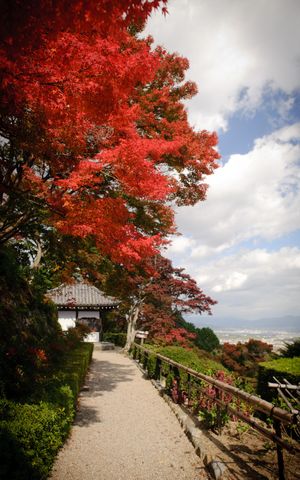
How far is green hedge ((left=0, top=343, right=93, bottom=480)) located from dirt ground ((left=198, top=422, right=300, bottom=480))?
A: 8.44 feet

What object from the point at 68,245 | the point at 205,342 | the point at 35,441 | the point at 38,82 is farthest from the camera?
the point at 205,342

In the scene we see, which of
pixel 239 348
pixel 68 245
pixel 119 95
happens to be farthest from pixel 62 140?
pixel 239 348

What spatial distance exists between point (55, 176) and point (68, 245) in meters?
2.39

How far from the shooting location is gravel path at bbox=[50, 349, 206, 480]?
437cm

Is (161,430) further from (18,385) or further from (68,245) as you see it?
(68,245)

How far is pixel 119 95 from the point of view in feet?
18.9

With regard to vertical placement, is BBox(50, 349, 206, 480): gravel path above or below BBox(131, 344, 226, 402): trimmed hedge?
below

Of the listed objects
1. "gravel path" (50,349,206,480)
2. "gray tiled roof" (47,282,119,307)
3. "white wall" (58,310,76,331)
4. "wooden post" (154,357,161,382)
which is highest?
"gray tiled roof" (47,282,119,307)

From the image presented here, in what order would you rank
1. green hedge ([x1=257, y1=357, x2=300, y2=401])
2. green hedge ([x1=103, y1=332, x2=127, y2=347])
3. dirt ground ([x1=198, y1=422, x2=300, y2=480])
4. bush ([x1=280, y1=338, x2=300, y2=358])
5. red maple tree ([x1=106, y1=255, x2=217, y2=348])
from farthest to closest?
green hedge ([x1=103, y1=332, x2=127, y2=347]) < red maple tree ([x1=106, y1=255, x2=217, y2=348]) < bush ([x1=280, y1=338, x2=300, y2=358]) < green hedge ([x1=257, y1=357, x2=300, y2=401]) < dirt ground ([x1=198, y1=422, x2=300, y2=480])

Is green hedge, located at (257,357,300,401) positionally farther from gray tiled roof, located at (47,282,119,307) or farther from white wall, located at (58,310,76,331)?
white wall, located at (58,310,76,331)

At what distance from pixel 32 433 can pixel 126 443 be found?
2.36 metres

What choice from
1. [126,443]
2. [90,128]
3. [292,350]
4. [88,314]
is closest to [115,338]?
[88,314]

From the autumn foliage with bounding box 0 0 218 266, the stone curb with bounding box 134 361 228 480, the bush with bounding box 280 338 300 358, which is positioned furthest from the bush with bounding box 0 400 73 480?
the bush with bounding box 280 338 300 358

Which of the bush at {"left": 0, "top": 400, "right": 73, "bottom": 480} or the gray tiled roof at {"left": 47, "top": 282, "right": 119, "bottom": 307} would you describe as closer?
the bush at {"left": 0, "top": 400, "right": 73, "bottom": 480}
